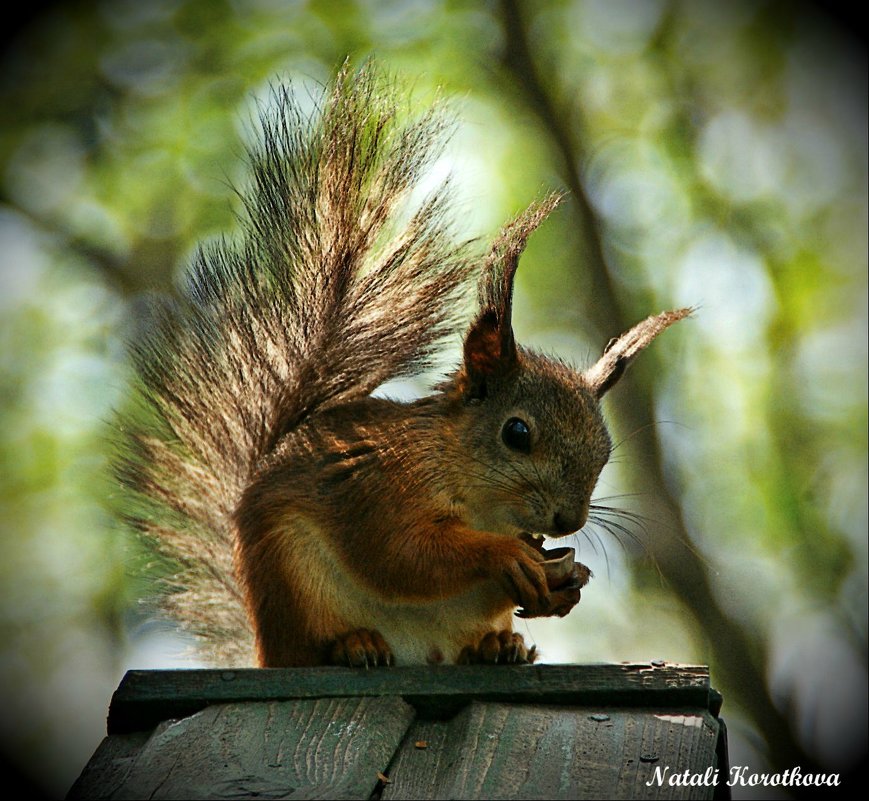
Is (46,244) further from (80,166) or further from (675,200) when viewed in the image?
(675,200)

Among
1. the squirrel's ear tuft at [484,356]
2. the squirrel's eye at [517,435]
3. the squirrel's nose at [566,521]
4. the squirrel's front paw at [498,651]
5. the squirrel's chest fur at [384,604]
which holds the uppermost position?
the squirrel's ear tuft at [484,356]

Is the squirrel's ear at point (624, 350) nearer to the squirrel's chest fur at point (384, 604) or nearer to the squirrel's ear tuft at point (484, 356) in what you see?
the squirrel's ear tuft at point (484, 356)

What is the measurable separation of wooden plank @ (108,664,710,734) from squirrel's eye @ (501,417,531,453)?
0.90 m

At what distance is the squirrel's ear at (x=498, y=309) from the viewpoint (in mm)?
2852

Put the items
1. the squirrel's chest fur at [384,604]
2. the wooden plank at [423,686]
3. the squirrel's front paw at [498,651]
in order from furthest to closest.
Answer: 1. the squirrel's chest fur at [384,604]
2. the squirrel's front paw at [498,651]
3. the wooden plank at [423,686]

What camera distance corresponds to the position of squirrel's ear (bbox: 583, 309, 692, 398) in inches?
124

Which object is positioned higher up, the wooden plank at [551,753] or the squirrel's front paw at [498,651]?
the squirrel's front paw at [498,651]

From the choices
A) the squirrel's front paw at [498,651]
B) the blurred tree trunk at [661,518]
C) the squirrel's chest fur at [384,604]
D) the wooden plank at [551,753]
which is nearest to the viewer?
the wooden plank at [551,753]

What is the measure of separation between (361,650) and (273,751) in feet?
1.81

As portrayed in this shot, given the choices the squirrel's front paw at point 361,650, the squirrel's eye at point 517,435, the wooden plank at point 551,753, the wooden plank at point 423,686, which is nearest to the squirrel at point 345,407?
the squirrel's eye at point 517,435

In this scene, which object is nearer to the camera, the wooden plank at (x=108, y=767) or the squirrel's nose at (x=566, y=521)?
the wooden plank at (x=108, y=767)

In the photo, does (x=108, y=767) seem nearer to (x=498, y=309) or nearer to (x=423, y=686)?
(x=423, y=686)

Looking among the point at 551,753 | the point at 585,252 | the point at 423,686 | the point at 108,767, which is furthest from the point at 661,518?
the point at 108,767

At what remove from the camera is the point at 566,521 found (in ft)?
9.50
